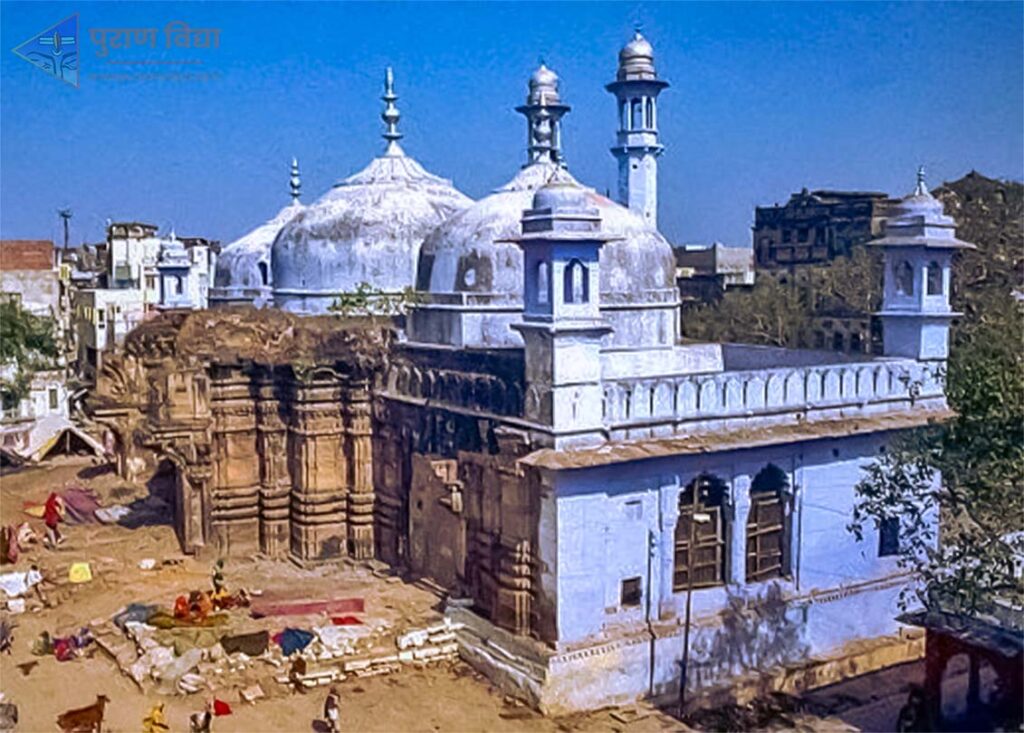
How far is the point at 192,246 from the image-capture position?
45.6 m

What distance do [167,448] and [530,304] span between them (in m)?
7.20

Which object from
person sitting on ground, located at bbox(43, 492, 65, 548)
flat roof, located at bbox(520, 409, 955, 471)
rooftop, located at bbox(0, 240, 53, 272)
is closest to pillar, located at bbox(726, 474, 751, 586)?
flat roof, located at bbox(520, 409, 955, 471)

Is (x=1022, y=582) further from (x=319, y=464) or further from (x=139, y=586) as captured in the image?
(x=139, y=586)

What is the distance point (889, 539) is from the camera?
48.7 ft

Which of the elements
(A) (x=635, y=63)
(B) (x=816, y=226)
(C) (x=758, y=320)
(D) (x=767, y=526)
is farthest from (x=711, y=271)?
(D) (x=767, y=526)

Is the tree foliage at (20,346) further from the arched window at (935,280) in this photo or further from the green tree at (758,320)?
the arched window at (935,280)

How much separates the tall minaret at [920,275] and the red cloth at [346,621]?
8.20 meters

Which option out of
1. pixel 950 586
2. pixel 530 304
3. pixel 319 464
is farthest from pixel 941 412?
pixel 319 464

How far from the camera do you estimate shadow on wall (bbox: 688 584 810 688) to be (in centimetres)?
1299

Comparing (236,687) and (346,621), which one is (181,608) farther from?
(346,621)

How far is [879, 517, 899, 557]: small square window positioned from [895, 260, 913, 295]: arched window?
320 cm

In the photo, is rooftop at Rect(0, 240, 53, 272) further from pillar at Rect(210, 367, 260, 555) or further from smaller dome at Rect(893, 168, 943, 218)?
smaller dome at Rect(893, 168, 943, 218)

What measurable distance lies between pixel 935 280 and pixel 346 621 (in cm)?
911

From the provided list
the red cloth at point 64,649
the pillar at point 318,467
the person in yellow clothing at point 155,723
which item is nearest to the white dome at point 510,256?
the pillar at point 318,467
